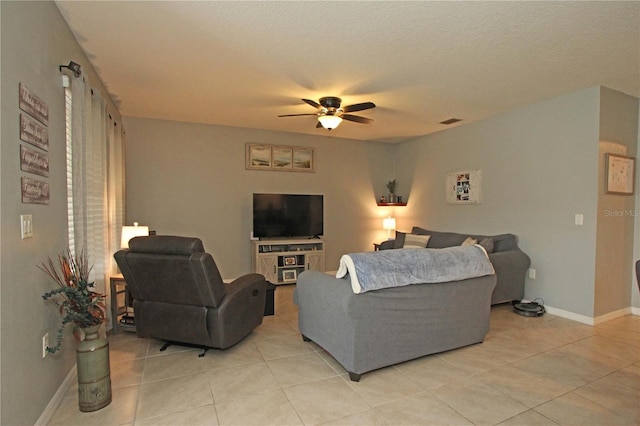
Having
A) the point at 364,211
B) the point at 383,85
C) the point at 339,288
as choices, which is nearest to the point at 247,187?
the point at 364,211

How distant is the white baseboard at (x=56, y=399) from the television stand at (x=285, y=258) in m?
3.05

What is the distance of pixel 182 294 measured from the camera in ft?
9.04

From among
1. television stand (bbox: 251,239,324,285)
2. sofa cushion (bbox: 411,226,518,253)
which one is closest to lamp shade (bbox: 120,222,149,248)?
television stand (bbox: 251,239,324,285)

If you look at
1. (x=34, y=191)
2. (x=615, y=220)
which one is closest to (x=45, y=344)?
(x=34, y=191)

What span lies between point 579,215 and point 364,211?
11.5 ft

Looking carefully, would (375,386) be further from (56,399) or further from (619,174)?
(619,174)

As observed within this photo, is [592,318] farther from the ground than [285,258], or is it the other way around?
[285,258]

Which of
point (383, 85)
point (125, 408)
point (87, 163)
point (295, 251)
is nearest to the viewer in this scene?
point (125, 408)

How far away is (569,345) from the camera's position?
3.13m

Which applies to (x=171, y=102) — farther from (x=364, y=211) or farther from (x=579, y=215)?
(x=579, y=215)

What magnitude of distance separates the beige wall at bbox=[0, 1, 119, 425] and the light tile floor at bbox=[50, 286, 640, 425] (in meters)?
0.42

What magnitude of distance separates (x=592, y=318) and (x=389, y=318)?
9.19ft

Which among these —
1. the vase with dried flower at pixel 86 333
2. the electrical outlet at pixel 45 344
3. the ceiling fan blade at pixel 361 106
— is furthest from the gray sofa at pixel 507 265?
the electrical outlet at pixel 45 344

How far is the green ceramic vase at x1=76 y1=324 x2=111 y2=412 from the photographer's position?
6.86 feet
